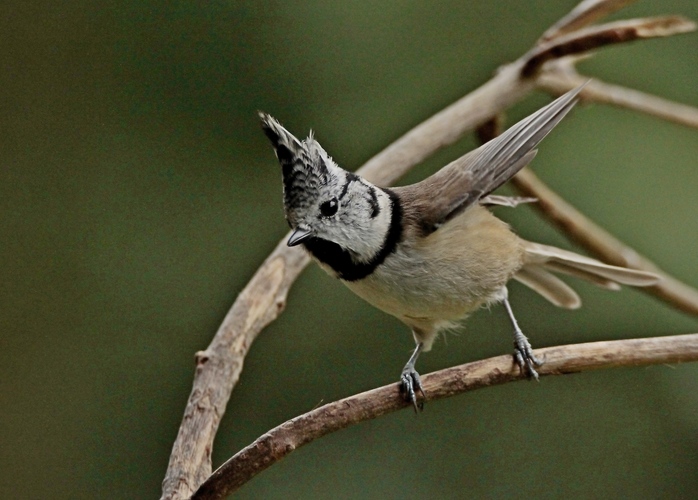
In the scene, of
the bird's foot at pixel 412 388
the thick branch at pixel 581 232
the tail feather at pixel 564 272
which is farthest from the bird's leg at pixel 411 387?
the thick branch at pixel 581 232

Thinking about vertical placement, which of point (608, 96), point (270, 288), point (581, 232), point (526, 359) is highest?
point (270, 288)

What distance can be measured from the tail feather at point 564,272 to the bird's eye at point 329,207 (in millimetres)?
647

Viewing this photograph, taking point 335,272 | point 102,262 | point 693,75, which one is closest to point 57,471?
point 102,262

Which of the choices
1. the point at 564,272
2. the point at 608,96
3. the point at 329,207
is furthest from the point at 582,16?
the point at 329,207

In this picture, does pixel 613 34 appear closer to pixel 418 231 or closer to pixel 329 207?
pixel 418 231

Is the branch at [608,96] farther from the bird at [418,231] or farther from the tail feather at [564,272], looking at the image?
the bird at [418,231]

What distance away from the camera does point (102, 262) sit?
3.75 m

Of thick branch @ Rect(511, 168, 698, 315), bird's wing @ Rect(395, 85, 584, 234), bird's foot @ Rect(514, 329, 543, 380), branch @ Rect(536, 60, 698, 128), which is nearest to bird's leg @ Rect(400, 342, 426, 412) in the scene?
bird's foot @ Rect(514, 329, 543, 380)

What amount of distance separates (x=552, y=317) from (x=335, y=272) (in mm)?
1744

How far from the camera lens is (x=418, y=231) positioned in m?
2.13

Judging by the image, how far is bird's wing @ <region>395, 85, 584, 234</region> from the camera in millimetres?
2109

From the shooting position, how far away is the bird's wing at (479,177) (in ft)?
6.92

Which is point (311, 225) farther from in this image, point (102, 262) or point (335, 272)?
point (102, 262)

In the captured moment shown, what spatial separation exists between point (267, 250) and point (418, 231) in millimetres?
1640
